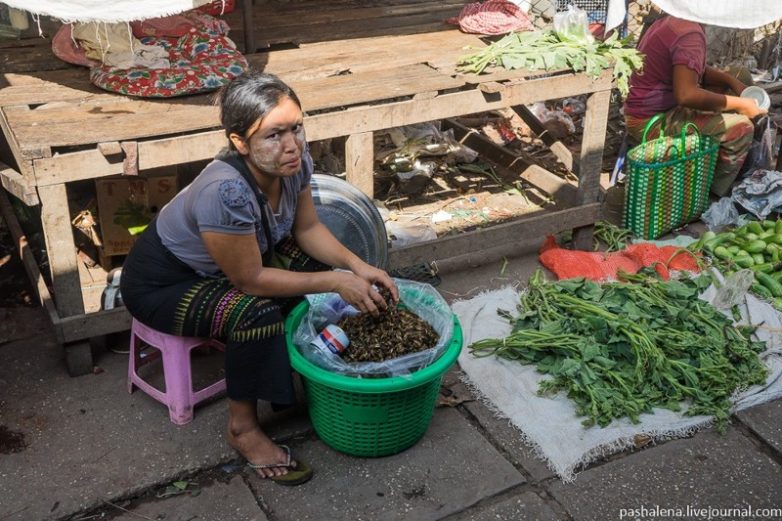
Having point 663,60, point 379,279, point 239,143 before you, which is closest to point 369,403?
point 379,279

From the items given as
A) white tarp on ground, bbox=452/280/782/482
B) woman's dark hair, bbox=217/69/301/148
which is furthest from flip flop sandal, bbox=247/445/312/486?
woman's dark hair, bbox=217/69/301/148

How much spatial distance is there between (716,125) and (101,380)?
3.76 m

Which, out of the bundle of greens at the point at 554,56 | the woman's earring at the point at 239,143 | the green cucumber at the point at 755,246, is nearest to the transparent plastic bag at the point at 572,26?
the bundle of greens at the point at 554,56

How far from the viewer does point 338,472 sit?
3.10m

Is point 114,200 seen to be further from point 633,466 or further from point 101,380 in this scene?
point 633,466

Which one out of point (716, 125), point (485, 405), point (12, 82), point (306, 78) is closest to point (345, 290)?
point (485, 405)

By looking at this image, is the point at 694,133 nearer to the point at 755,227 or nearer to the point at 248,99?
the point at 755,227

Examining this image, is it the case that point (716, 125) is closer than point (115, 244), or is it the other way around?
point (115, 244)

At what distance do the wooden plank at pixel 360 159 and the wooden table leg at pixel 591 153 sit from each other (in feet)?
4.19

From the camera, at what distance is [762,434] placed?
3.36 meters

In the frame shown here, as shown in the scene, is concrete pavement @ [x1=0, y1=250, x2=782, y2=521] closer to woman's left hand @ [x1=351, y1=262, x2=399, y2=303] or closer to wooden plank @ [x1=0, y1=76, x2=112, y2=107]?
woman's left hand @ [x1=351, y1=262, x2=399, y2=303]

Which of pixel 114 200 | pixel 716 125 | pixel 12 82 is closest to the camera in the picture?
pixel 12 82

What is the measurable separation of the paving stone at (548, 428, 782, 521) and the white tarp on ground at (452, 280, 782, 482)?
6 centimetres

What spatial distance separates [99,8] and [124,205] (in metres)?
1.23
